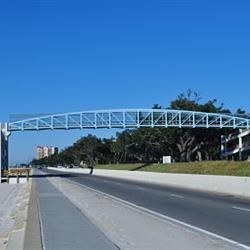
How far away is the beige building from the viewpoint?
135875mm

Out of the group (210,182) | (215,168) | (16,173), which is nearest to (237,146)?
(215,168)

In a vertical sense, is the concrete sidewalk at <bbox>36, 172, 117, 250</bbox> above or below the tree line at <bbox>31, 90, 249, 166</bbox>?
below

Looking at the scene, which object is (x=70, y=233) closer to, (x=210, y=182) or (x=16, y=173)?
(x=210, y=182)

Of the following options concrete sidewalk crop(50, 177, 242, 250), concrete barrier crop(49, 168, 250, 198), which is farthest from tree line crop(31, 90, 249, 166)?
concrete sidewalk crop(50, 177, 242, 250)

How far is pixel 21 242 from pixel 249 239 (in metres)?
5.07

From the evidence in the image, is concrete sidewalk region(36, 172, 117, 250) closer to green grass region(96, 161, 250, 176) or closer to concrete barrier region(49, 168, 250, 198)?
concrete barrier region(49, 168, 250, 198)

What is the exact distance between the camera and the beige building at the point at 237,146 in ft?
446

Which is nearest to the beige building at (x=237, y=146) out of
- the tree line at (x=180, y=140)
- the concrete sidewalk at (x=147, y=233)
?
the tree line at (x=180, y=140)

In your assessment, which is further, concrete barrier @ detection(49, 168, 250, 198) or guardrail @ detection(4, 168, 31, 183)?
guardrail @ detection(4, 168, 31, 183)

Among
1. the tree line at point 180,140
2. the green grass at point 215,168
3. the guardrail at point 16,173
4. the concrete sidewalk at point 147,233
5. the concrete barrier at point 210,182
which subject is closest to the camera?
the concrete sidewalk at point 147,233

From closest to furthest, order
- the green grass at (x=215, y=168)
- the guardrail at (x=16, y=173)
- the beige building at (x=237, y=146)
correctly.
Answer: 1. the green grass at (x=215, y=168)
2. the guardrail at (x=16, y=173)
3. the beige building at (x=237, y=146)

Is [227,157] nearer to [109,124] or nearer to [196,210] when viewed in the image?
[109,124]

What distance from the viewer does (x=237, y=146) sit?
143875 millimetres

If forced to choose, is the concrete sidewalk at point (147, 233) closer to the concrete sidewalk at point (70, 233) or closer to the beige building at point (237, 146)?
the concrete sidewalk at point (70, 233)
